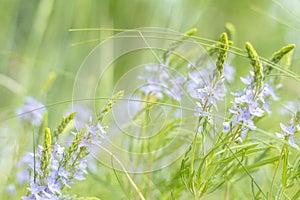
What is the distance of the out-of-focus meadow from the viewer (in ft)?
8.66

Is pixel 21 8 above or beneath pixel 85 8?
above

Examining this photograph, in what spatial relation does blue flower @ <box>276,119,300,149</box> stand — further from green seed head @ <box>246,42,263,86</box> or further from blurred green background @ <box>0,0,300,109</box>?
blurred green background @ <box>0,0,300,109</box>

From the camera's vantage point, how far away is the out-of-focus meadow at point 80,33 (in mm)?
2639

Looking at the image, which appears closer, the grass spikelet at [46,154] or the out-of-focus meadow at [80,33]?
the grass spikelet at [46,154]

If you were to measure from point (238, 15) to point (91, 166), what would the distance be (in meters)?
2.16

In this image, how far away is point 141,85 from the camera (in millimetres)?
1768

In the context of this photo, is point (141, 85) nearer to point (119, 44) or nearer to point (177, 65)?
point (177, 65)

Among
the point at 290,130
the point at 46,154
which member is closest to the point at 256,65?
the point at 290,130

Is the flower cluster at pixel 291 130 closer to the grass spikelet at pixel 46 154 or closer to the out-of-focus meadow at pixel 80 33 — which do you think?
the grass spikelet at pixel 46 154

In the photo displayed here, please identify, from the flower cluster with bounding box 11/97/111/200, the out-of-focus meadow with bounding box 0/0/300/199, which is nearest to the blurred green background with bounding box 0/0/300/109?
the out-of-focus meadow with bounding box 0/0/300/199

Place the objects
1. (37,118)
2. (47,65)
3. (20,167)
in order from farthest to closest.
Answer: (47,65)
(37,118)
(20,167)

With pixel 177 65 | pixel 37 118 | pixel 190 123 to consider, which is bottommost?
pixel 190 123

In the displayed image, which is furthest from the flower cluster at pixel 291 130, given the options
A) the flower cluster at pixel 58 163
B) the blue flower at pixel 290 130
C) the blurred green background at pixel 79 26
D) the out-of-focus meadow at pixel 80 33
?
the blurred green background at pixel 79 26

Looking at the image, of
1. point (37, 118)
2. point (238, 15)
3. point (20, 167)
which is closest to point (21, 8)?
point (238, 15)
